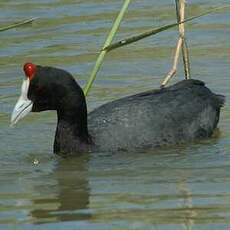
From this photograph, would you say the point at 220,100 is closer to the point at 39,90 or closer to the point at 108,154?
the point at 108,154

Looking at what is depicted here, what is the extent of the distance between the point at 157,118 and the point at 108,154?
25.5 inches

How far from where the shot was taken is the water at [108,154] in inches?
303

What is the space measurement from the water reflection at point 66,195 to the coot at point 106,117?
0.25m

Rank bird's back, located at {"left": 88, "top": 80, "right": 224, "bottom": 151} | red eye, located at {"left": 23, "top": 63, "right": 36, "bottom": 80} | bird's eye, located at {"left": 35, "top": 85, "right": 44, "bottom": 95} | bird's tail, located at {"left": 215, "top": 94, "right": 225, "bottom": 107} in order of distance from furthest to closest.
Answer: bird's tail, located at {"left": 215, "top": 94, "right": 225, "bottom": 107} → bird's back, located at {"left": 88, "top": 80, "right": 224, "bottom": 151} → bird's eye, located at {"left": 35, "top": 85, "right": 44, "bottom": 95} → red eye, located at {"left": 23, "top": 63, "right": 36, "bottom": 80}

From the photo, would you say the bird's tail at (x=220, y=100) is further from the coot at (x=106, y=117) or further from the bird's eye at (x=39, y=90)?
the bird's eye at (x=39, y=90)

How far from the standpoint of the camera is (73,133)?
10.1 meters

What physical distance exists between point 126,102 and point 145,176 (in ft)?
5.44

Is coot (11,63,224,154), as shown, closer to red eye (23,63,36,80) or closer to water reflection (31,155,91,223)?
red eye (23,63,36,80)

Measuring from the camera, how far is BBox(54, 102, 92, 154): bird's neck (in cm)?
1009

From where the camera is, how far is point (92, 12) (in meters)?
15.0

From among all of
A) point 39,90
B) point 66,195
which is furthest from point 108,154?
point 66,195

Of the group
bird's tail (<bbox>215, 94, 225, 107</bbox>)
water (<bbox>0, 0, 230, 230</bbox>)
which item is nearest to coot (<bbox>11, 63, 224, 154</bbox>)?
water (<bbox>0, 0, 230, 230</bbox>)

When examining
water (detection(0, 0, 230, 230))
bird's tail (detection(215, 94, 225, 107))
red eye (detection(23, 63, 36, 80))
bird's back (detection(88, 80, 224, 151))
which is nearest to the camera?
water (detection(0, 0, 230, 230))

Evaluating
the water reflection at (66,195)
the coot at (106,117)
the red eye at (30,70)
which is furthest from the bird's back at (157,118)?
the red eye at (30,70)
